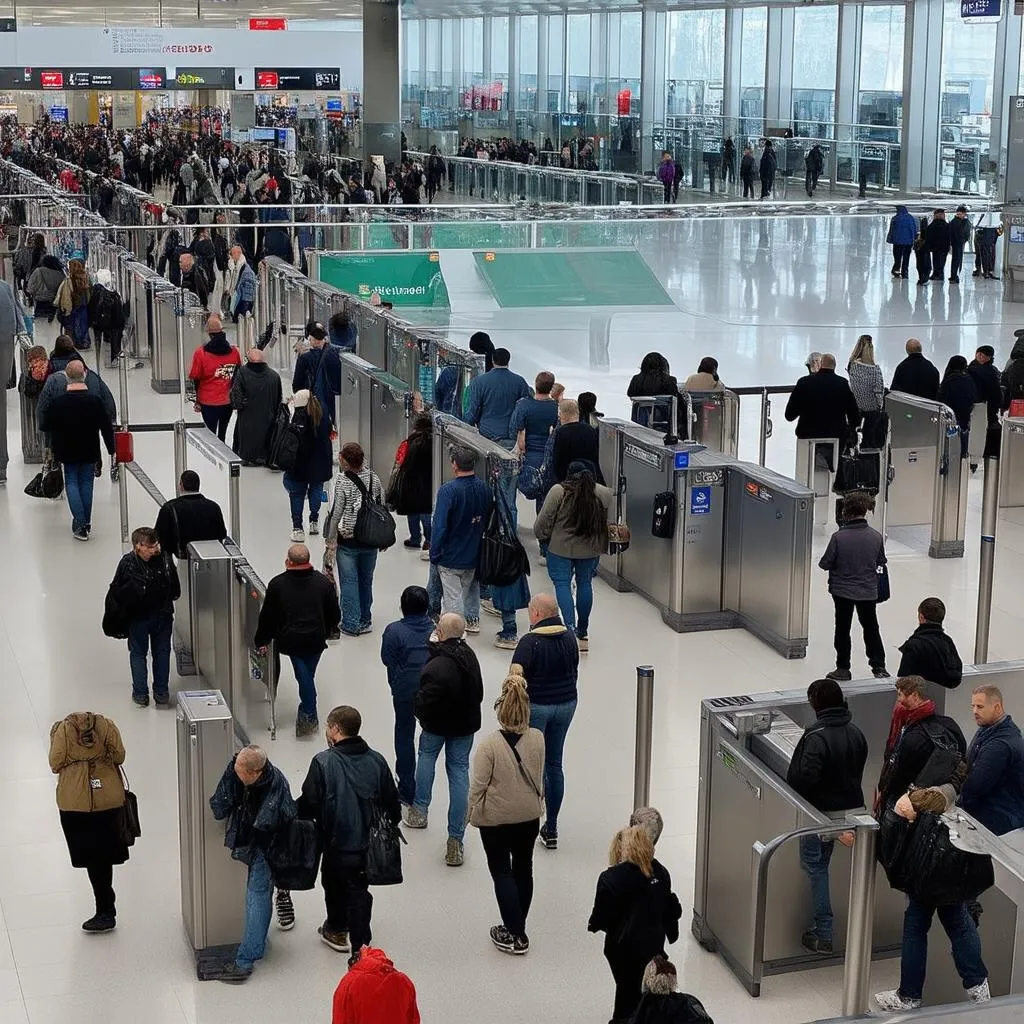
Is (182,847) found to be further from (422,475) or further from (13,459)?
(13,459)

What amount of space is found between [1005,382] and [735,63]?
31.1 metres

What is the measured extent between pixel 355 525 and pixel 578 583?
4.75 ft

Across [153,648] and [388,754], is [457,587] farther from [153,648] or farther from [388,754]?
[153,648]

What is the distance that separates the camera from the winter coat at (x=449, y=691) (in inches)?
305

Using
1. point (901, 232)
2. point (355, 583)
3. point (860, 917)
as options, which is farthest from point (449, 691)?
point (901, 232)

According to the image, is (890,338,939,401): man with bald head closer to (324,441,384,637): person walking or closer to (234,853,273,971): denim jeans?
(324,441,384,637): person walking

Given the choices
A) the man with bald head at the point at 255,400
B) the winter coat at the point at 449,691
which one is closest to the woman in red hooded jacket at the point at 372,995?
the winter coat at the point at 449,691

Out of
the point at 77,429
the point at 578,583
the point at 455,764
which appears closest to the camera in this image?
the point at 455,764

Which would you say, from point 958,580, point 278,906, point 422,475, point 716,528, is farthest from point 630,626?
point 278,906

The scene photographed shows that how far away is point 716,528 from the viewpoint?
1167cm

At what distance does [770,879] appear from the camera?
6.92 meters

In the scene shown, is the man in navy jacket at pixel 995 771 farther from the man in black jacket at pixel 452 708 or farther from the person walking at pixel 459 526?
the person walking at pixel 459 526

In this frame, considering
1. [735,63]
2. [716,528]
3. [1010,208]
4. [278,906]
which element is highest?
[735,63]

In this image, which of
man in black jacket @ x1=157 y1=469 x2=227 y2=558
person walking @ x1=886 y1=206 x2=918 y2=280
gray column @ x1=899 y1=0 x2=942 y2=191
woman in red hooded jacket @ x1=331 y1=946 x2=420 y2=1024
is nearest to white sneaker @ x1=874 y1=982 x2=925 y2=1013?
woman in red hooded jacket @ x1=331 y1=946 x2=420 y2=1024
